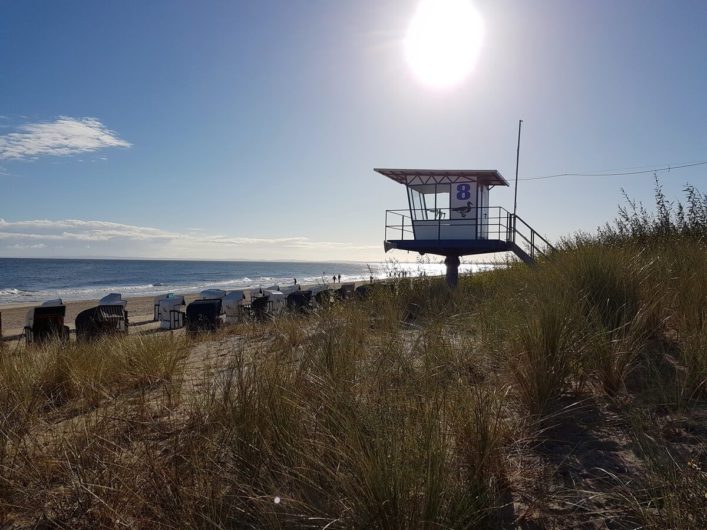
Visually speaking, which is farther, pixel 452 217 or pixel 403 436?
pixel 452 217

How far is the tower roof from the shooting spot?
60.4 feet

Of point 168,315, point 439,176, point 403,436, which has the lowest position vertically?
point 168,315

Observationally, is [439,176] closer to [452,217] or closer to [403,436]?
[452,217]

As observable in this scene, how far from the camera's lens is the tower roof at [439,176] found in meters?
18.4

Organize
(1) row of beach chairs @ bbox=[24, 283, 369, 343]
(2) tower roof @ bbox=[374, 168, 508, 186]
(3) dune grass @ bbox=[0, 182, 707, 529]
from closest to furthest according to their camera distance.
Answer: (3) dune grass @ bbox=[0, 182, 707, 529] → (1) row of beach chairs @ bbox=[24, 283, 369, 343] → (2) tower roof @ bbox=[374, 168, 508, 186]

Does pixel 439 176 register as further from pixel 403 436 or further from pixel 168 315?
pixel 403 436

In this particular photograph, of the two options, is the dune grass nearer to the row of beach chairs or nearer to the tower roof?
the row of beach chairs

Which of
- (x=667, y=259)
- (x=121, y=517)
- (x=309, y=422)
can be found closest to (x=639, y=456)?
(x=309, y=422)

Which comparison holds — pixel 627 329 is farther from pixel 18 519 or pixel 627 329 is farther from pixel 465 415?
pixel 18 519

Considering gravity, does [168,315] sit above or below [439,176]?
below

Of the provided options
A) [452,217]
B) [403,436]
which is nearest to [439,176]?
[452,217]

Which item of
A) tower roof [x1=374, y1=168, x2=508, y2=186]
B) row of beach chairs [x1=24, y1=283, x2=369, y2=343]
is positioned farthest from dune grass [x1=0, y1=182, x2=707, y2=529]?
tower roof [x1=374, y1=168, x2=508, y2=186]

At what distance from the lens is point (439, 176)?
62.0ft

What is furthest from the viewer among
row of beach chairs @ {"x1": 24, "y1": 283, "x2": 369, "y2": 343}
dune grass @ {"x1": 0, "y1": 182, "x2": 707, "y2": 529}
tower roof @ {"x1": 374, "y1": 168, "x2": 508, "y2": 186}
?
tower roof @ {"x1": 374, "y1": 168, "x2": 508, "y2": 186}
